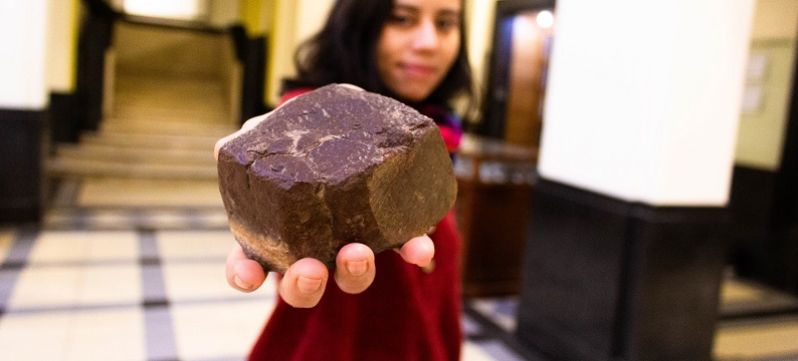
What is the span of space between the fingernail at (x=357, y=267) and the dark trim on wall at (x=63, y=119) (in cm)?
698

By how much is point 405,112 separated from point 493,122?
22.8ft

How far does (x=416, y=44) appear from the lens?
41.3 inches

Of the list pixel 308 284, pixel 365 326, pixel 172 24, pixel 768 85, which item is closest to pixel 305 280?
pixel 308 284

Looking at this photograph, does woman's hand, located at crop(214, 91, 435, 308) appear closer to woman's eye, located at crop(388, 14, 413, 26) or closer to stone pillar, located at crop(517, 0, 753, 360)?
woman's eye, located at crop(388, 14, 413, 26)

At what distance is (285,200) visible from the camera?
74cm

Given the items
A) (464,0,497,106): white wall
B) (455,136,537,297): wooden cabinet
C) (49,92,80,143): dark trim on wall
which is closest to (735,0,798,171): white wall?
(455,136,537,297): wooden cabinet

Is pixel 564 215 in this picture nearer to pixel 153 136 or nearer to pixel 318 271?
pixel 318 271

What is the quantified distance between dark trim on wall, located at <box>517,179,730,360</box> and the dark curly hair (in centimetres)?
156

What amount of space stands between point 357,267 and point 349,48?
49 cm

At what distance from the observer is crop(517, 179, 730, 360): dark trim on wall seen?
2.41 meters

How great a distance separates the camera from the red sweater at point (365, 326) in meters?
0.97

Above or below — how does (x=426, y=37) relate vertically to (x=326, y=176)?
above

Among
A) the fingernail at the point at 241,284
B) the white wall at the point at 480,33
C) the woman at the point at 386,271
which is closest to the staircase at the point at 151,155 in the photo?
the white wall at the point at 480,33

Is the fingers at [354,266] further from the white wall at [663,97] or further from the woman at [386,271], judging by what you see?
the white wall at [663,97]
